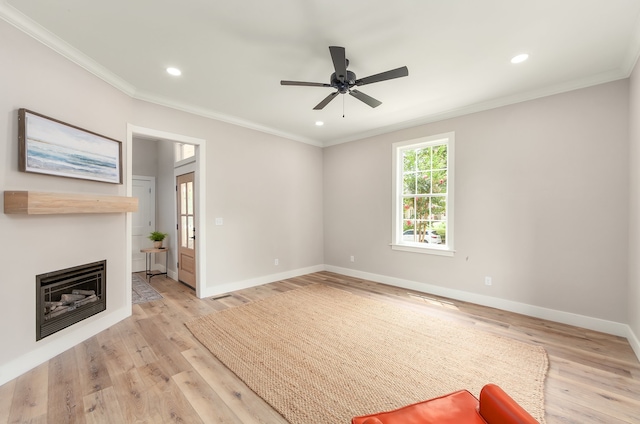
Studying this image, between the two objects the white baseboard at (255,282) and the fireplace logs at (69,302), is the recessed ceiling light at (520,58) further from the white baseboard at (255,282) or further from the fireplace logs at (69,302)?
the fireplace logs at (69,302)

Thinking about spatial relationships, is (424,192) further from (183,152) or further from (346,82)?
(183,152)

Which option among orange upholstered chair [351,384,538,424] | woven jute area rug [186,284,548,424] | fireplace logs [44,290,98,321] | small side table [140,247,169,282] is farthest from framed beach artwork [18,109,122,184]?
orange upholstered chair [351,384,538,424]

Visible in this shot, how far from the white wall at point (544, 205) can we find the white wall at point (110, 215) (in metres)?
2.33

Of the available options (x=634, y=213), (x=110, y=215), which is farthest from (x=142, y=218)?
(x=634, y=213)

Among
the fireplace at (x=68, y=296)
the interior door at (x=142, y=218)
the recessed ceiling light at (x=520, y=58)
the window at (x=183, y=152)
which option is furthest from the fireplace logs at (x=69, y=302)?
the recessed ceiling light at (x=520, y=58)

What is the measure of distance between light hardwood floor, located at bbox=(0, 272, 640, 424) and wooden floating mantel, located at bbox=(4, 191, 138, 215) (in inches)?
52.1

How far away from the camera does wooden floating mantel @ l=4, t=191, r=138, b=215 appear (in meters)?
2.00

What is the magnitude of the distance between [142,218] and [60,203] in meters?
3.80

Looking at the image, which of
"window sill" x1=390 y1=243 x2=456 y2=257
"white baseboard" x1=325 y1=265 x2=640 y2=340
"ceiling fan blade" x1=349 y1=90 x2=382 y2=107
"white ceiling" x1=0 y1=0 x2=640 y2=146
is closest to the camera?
"white ceiling" x1=0 y1=0 x2=640 y2=146

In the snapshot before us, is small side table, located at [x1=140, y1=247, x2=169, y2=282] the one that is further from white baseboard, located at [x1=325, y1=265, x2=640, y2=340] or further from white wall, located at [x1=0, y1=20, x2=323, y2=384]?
white baseboard, located at [x1=325, y1=265, x2=640, y2=340]

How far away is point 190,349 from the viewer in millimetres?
2512

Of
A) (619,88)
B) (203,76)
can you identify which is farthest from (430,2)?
(619,88)

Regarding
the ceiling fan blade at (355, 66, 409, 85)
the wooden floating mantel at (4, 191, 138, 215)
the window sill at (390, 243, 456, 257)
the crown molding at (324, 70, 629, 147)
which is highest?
the crown molding at (324, 70, 629, 147)

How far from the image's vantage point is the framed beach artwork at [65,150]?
2.15 metres
